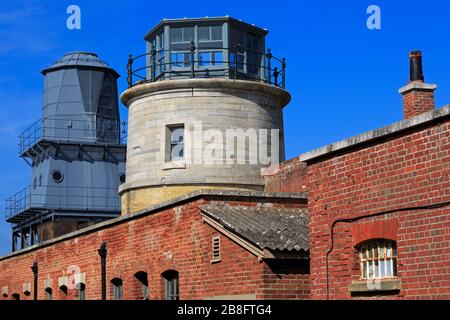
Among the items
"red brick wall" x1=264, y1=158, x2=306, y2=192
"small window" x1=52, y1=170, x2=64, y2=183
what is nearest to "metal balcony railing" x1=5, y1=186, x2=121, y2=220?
"small window" x1=52, y1=170, x2=64, y2=183

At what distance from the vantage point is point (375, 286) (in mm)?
13406

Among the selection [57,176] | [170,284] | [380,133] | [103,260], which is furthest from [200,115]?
[57,176]

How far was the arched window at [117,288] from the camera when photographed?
74.3ft

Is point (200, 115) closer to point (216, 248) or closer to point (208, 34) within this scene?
point (208, 34)

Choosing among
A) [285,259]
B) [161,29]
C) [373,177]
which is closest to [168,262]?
[285,259]

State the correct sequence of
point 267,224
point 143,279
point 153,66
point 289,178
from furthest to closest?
point 153,66 < point 289,178 < point 143,279 < point 267,224

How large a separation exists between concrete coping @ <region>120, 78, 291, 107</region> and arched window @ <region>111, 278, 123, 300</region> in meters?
7.50

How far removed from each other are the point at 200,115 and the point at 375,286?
14.7m

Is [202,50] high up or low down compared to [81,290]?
up

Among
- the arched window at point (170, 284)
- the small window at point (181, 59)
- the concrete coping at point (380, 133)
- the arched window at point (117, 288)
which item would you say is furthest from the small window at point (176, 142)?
the concrete coping at point (380, 133)

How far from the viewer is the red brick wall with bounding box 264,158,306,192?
23906mm

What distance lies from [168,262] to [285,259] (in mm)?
4350

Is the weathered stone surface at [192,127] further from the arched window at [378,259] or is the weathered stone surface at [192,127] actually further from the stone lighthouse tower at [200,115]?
the arched window at [378,259]
